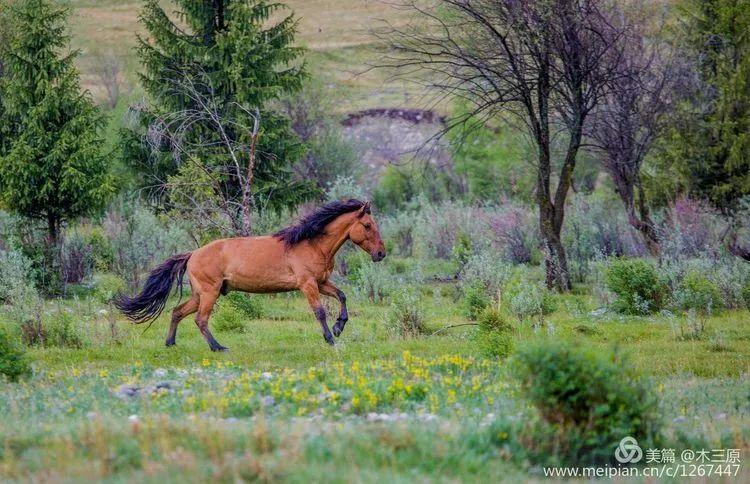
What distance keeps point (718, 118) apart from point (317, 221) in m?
21.7

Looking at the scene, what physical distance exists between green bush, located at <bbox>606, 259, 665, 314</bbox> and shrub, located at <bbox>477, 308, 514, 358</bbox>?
4548 mm

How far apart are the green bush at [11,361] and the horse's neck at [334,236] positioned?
16.2 ft

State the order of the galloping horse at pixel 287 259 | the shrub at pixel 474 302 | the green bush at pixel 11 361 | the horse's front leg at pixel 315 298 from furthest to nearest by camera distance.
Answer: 1. the shrub at pixel 474 302
2. the galloping horse at pixel 287 259
3. the horse's front leg at pixel 315 298
4. the green bush at pixel 11 361

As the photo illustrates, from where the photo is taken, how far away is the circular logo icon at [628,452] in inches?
320

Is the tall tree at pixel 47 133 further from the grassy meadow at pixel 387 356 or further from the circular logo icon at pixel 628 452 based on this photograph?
the circular logo icon at pixel 628 452

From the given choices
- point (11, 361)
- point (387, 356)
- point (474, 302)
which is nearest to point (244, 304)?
point (474, 302)

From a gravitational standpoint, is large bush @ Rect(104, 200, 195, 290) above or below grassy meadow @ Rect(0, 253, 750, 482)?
below

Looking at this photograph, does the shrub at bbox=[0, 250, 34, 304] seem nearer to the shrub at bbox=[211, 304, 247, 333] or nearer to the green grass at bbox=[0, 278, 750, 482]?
the green grass at bbox=[0, 278, 750, 482]

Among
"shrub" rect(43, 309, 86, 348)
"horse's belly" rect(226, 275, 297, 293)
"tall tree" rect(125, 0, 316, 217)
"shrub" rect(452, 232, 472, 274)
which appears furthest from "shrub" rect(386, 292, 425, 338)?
"tall tree" rect(125, 0, 316, 217)

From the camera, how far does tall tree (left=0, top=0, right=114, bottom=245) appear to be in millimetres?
23969

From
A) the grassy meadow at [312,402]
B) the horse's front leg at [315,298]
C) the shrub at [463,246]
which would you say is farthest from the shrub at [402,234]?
the horse's front leg at [315,298]

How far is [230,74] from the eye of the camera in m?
28.0

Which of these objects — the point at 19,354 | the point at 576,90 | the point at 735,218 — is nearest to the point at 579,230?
the point at 735,218

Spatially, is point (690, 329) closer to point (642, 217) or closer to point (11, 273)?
point (11, 273)
